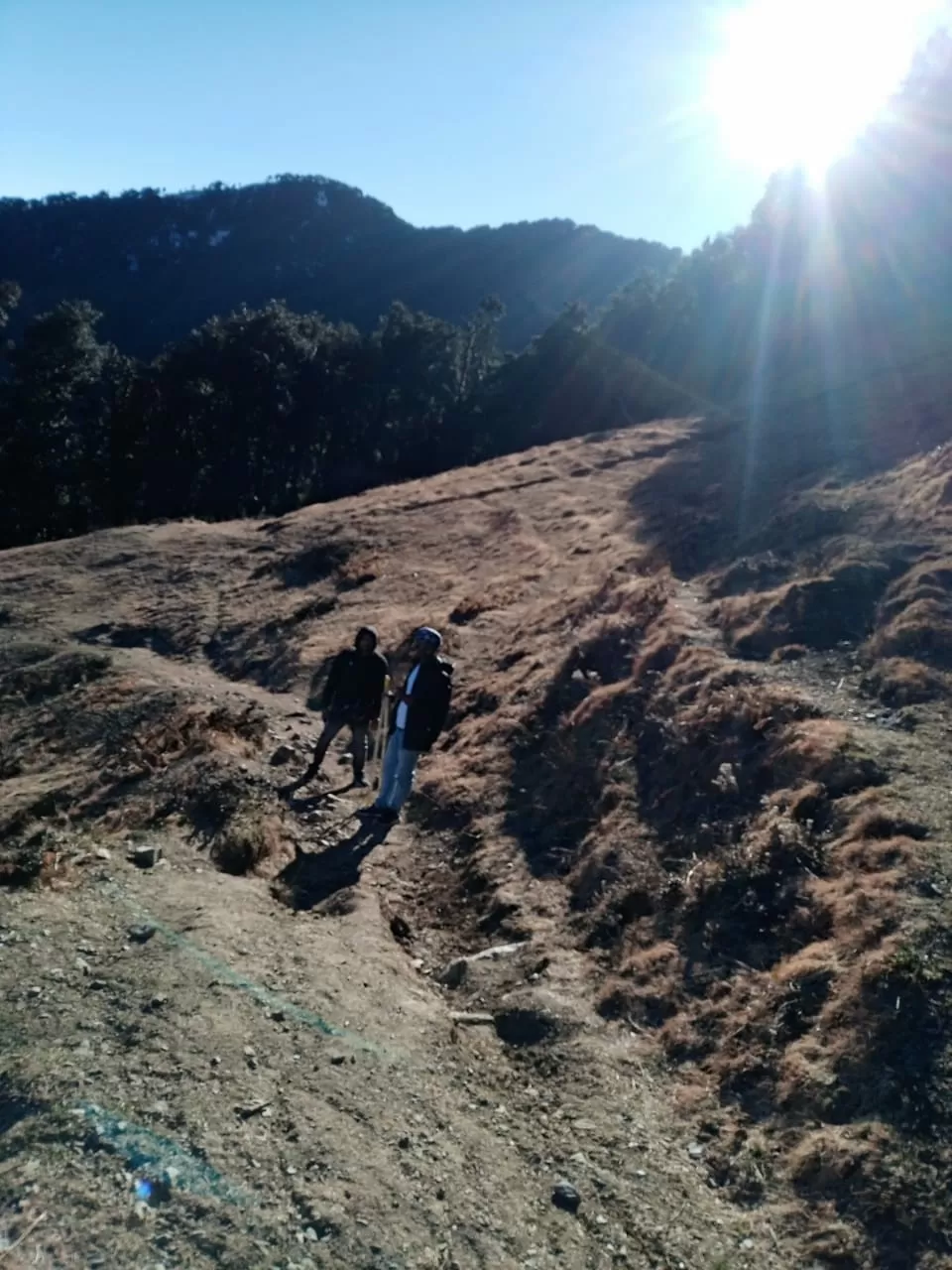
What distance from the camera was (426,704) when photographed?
351 inches

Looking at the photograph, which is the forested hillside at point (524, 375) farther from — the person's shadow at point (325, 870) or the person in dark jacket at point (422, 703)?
the person's shadow at point (325, 870)

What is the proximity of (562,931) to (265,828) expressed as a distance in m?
2.85

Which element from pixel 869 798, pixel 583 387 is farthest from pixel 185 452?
pixel 869 798

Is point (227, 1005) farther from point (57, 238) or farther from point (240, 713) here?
point (57, 238)

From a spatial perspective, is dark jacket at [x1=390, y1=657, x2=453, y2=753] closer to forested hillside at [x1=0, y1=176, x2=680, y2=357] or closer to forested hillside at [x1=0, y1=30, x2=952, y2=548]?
forested hillside at [x1=0, y1=30, x2=952, y2=548]

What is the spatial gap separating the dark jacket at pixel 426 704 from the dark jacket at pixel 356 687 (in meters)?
1.54

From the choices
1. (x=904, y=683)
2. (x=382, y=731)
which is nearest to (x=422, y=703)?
(x=382, y=731)

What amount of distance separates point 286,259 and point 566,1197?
163982 millimetres

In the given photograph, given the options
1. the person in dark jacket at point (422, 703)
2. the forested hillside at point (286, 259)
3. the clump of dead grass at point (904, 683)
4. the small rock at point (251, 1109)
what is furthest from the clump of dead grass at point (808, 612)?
the forested hillside at point (286, 259)

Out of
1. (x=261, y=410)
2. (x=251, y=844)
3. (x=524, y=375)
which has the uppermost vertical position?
(x=524, y=375)

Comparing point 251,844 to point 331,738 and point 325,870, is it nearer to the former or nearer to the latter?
point 325,870

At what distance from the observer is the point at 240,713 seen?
12555mm

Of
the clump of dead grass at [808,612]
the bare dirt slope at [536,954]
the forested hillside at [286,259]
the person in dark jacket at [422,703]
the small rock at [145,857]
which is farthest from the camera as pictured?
the forested hillside at [286,259]

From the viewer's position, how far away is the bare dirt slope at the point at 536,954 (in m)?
3.90
